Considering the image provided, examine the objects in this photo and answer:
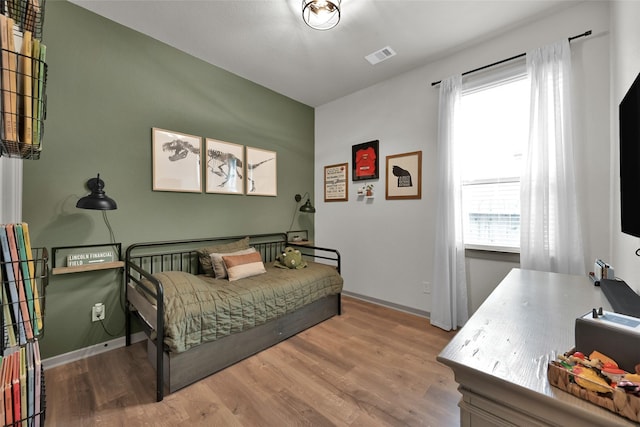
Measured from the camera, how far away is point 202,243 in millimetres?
2836

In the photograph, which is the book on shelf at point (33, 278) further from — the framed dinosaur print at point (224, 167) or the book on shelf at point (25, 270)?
the framed dinosaur print at point (224, 167)

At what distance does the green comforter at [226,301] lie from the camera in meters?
1.72

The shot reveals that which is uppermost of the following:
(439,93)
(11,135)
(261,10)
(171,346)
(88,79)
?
(261,10)

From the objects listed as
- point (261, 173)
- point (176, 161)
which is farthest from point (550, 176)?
point (176, 161)

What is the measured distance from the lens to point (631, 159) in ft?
3.89

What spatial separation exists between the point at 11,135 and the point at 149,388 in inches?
68.3

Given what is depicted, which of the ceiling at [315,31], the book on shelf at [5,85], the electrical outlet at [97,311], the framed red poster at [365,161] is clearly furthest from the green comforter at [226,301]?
the ceiling at [315,31]

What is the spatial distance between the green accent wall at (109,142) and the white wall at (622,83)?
3.21 m

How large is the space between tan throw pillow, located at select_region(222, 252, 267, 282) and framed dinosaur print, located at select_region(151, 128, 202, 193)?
860 mm

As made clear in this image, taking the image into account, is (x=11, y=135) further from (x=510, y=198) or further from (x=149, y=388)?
(x=510, y=198)

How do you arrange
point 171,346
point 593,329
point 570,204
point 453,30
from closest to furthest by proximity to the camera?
point 593,329 < point 171,346 < point 570,204 < point 453,30

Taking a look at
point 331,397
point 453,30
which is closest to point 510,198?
point 453,30

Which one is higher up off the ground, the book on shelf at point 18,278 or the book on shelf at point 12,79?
the book on shelf at point 12,79

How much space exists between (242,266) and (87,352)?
1386 millimetres
